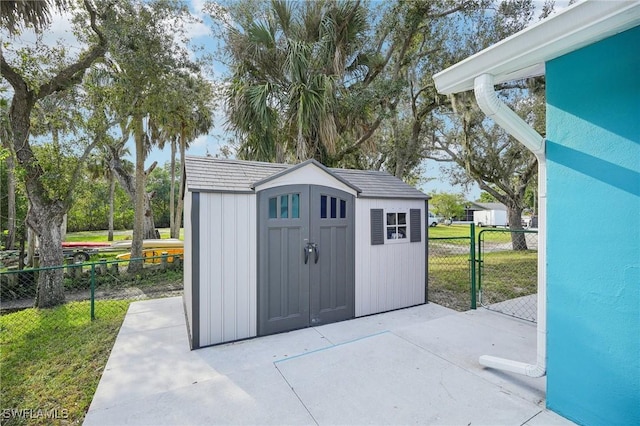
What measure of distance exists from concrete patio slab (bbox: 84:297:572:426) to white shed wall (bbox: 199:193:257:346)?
9.7 inches

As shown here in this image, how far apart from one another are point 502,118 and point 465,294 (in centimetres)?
435

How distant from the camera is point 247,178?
12.9 ft

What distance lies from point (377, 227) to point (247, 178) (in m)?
2.07

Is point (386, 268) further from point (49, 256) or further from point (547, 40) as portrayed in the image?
point (49, 256)

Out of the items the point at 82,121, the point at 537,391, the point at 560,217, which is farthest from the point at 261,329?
the point at 82,121


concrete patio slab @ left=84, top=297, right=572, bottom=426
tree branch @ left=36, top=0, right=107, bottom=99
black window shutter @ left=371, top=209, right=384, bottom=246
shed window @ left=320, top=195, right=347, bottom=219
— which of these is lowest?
concrete patio slab @ left=84, top=297, right=572, bottom=426

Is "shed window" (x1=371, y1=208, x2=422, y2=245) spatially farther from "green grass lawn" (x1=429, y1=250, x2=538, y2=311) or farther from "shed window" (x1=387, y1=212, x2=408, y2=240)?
"green grass lawn" (x1=429, y1=250, x2=538, y2=311)

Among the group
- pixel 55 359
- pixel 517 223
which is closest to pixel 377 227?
pixel 55 359

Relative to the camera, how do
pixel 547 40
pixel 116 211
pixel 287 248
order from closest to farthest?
1. pixel 547 40
2. pixel 287 248
3. pixel 116 211

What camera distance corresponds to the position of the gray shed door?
150 inches

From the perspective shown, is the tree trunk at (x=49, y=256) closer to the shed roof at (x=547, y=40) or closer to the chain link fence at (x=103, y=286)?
the chain link fence at (x=103, y=286)

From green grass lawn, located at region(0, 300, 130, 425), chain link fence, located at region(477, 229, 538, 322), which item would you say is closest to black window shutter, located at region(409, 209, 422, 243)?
chain link fence, located at region(477, 229, 538, 322)

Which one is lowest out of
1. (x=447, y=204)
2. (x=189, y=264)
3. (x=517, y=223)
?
(x=189, y=264)

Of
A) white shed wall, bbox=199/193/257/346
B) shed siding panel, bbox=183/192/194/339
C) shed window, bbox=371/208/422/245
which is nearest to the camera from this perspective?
white shed wall, bbox=199/193/257/346
